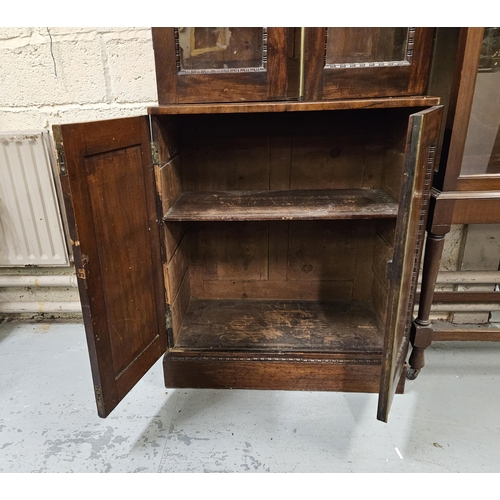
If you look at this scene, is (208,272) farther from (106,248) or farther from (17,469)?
(17,469)

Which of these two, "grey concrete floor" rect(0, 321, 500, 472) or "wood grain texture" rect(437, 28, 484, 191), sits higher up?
"wood grain texture" rect(437, 28, 484, 191)

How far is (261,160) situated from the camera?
61.0 inches

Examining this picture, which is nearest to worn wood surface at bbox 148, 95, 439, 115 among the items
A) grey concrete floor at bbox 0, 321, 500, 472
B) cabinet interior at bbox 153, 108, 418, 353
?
cabinet interior at bbox 153, 108, 418, 353

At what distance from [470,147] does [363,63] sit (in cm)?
42

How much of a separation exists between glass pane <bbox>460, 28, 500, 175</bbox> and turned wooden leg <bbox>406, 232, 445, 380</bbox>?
10.0 inches

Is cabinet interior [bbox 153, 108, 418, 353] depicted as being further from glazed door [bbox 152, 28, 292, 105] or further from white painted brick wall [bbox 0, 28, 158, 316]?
white painted brick wall [bbox 0, 28, 158, 316]

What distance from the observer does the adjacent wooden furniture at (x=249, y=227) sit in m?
0.97

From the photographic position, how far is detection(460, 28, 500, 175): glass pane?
1.08 meters

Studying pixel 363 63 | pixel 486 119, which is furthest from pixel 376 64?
pixel 486 119

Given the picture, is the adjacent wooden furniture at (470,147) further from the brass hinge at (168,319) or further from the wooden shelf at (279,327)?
the brass hinge at (168,319)

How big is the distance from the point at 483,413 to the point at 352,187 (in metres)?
0.96

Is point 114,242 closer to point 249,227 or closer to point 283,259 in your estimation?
point 249,227

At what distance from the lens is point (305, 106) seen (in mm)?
1087

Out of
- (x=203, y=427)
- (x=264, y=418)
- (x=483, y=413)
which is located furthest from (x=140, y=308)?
(x=483, y=413)
